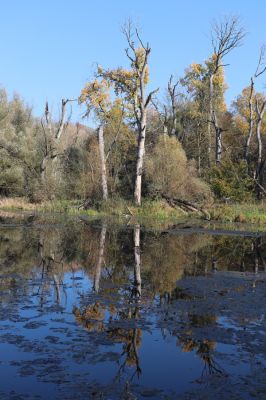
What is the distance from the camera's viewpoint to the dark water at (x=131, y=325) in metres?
5.56

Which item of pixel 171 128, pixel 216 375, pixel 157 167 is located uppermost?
pixel 171 128

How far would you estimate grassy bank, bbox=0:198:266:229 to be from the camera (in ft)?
91.8

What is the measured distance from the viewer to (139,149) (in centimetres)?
3322

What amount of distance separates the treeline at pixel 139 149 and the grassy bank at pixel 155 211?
1.30 meters

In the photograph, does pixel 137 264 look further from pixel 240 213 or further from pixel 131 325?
pixel 240 213

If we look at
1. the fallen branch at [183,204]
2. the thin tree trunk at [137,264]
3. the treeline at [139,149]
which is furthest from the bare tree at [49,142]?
the thin tree trunk at [137,264]

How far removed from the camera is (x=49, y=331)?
23.9ft

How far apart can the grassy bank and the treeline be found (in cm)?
130

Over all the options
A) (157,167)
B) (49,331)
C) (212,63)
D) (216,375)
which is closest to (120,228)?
(157,167)

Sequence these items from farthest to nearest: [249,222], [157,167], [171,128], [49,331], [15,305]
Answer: [171,128], [157,167], [249,222], [15,305], [49,331]

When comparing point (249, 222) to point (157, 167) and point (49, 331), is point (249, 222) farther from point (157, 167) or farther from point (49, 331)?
point (49, 331)

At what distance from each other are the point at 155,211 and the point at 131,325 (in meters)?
22.4

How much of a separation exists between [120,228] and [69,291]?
13.7 m

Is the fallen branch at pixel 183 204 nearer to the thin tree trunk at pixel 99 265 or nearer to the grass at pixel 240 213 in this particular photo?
the grass at pixel 240 213
